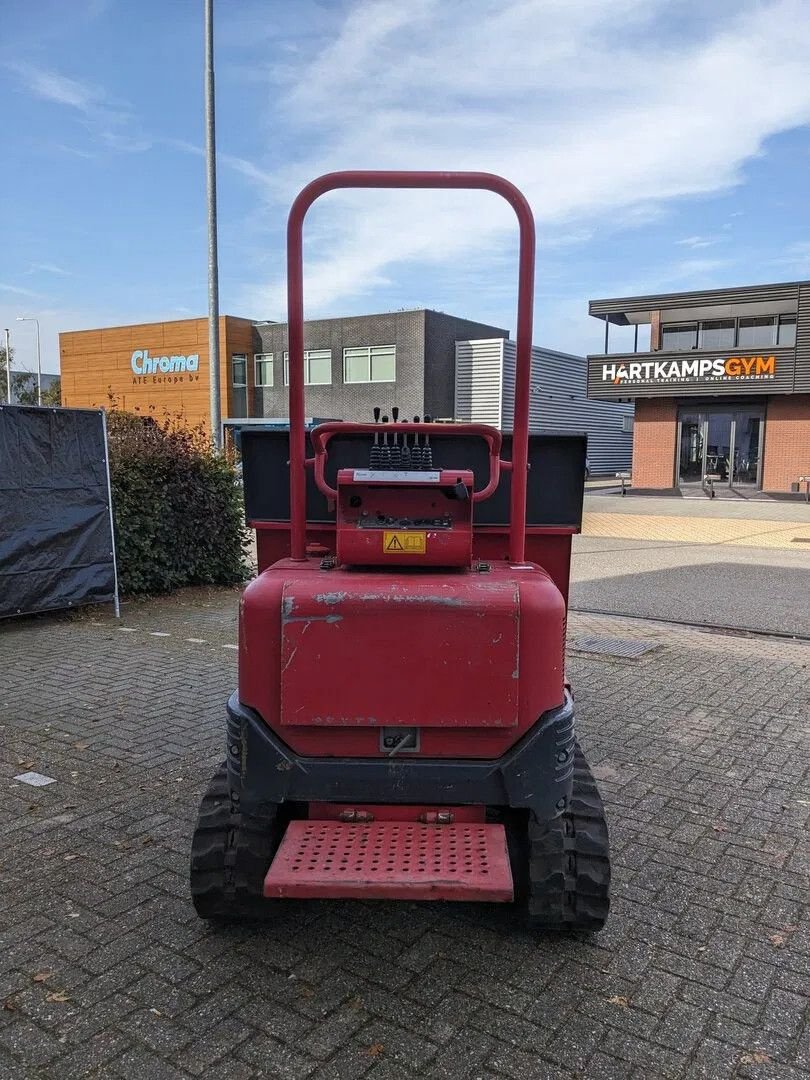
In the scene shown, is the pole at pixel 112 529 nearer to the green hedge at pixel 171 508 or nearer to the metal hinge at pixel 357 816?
the green hedge at pixel 171 508

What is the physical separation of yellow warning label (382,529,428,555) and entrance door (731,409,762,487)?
2843cm

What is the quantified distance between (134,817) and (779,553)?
1352 cm

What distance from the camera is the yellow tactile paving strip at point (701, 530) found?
16906 millimetres

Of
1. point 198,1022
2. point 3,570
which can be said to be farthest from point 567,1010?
point 3,570

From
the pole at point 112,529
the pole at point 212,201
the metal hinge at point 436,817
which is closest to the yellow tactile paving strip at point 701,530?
the pole at point 212,201

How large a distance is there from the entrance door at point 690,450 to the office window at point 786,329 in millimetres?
3531

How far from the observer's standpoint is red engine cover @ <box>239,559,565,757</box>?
2660 mm

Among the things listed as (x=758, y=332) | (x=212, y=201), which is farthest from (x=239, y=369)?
(x=212, y=201)

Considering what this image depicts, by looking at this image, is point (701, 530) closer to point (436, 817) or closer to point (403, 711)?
point (436, 817)

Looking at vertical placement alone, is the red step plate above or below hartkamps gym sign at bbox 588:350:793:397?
below

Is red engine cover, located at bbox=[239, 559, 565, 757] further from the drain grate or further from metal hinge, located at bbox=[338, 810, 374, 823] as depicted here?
the drain grate

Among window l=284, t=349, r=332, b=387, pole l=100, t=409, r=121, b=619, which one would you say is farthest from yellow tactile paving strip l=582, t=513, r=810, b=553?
window l=284, t=349, r=332, b=387

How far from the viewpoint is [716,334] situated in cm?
2941

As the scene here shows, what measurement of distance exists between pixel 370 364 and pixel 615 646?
33.4m
